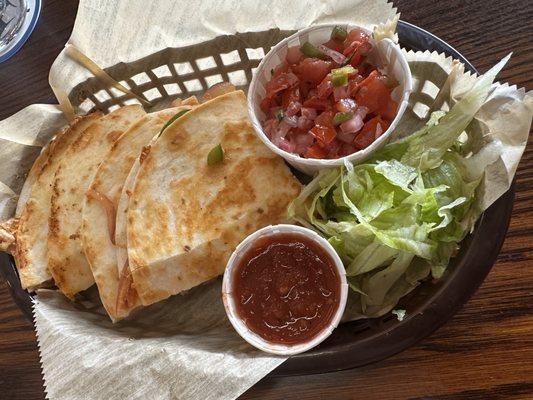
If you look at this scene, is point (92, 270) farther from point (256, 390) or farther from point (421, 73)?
point (421, 73)

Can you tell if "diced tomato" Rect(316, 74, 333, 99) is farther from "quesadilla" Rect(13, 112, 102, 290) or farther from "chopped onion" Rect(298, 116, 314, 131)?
"quesadilla" Rect(13, 112, 102, 290)

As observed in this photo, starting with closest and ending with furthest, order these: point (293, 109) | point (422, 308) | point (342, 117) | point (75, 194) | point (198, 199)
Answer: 1. point (422, 308)
2. point (342, 117)
3. point (293, 109)
4. point (198, 199)
5. point (75, 194)

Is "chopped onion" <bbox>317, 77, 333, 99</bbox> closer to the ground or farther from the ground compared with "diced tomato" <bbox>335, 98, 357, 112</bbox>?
farther from the ground

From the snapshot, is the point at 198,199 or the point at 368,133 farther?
the point at 198,199

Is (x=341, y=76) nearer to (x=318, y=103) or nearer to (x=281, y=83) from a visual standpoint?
(x=318, y=103)

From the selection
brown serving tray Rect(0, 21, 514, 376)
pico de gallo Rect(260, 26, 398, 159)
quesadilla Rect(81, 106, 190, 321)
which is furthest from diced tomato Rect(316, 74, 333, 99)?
quesadilla Rect(81, 106, 190, 321)

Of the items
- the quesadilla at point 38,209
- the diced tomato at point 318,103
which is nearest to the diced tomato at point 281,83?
the diced tomato at point 318,103

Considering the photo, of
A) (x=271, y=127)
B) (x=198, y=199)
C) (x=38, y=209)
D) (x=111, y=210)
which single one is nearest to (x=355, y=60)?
(x=271, y=127)
